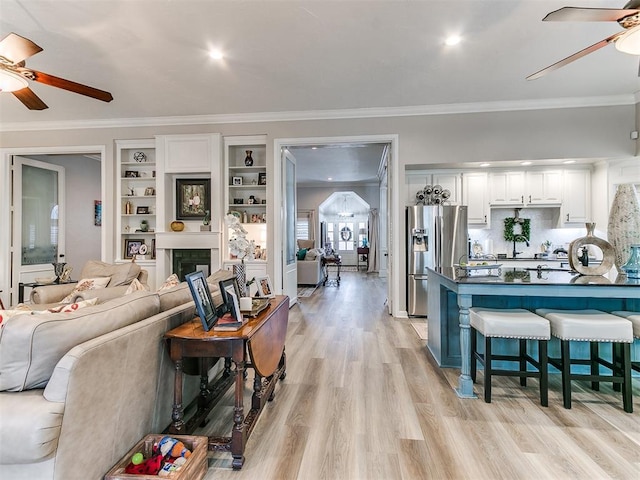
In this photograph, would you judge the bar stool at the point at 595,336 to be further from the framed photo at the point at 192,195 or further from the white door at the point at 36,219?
the white door at the point at 36,219

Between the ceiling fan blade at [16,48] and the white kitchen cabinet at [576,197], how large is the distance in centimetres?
617

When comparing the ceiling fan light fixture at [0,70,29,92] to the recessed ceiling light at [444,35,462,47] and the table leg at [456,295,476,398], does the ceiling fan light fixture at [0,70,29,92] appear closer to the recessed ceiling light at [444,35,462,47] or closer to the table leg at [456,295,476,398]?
the recessed ceiling light at [444,35,462,47]

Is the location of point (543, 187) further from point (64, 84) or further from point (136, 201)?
point (136, 201)

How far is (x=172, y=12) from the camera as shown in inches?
97.7

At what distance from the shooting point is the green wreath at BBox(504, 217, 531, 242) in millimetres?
4914

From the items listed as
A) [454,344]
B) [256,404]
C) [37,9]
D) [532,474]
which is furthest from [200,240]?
[532,474]

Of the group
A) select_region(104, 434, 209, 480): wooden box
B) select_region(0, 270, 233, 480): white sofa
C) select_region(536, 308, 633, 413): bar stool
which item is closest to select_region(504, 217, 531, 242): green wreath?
select_region(536, 308, 633, 413): bar stool

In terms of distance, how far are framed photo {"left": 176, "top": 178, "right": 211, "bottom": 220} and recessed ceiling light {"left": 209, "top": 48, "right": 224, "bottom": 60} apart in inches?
87.2

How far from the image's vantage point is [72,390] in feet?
3.81

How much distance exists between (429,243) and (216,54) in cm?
351

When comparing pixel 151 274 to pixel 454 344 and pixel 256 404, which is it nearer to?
pixel 256 404

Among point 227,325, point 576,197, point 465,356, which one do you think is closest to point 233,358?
point 227,325

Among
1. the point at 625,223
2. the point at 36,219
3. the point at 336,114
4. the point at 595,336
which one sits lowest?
the point at 595,336

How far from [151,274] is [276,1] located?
4.23 m
